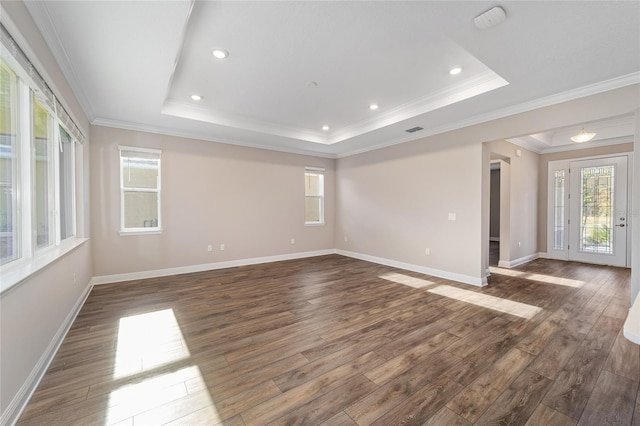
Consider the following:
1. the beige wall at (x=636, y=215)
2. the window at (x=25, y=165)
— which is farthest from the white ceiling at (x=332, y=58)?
the beige wall at (x=636, y=215)

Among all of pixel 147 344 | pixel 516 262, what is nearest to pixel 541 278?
pixel 516 262

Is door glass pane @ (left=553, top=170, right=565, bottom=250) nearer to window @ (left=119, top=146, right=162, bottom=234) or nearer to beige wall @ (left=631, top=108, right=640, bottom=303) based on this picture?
beige wall @ (left=631, top=108, right=640, bottom=303)

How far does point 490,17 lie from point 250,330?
343cm

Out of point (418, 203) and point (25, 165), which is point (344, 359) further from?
point (418, 203)

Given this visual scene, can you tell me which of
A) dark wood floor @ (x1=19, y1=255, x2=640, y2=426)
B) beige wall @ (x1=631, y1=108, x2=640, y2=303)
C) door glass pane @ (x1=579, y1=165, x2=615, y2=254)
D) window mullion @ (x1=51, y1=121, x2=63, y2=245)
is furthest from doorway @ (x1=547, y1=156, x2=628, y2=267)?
window mullion @ (x1=51, y1=121, x2=63, y2=245)

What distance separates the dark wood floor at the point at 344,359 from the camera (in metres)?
1.65

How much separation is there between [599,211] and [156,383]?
26.8 ft

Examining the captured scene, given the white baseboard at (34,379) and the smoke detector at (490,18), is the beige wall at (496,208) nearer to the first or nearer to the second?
the smoke detector at (490,18)

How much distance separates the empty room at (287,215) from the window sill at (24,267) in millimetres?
37

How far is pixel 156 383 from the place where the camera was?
1910 millimetres

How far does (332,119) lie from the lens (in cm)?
485

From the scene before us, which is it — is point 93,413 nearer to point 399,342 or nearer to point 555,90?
point 399,342

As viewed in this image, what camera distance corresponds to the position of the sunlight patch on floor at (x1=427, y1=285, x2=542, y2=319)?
10.5ft

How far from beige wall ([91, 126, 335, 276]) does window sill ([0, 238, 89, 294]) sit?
1959 mm
